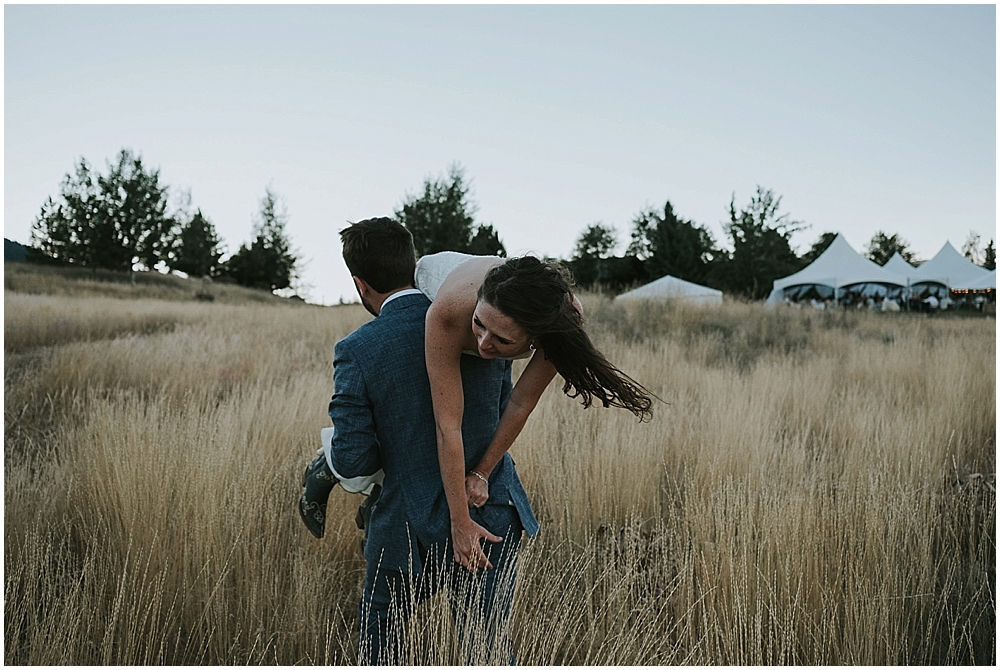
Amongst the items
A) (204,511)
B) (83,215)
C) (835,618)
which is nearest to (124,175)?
(83,215)

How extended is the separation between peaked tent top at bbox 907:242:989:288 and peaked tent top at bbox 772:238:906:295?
2.45 metres

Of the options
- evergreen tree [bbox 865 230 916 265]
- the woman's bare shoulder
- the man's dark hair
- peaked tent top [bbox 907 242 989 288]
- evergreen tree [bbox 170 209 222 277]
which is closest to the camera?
the woman's bare shoulder

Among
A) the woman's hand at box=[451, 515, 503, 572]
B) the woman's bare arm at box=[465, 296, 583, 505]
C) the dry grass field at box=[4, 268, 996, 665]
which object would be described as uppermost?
the woman's bare arm at box=[465, 296, 583, 505]

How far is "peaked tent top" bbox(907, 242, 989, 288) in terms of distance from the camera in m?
27.1

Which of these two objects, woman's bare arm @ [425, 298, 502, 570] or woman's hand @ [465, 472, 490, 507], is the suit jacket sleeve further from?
woman's hand @ [465, 472, 490, 507]

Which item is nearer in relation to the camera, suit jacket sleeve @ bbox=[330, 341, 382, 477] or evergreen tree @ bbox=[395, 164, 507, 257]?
suit jacket sleeve @ bbox=[330, 341, 382, 477]

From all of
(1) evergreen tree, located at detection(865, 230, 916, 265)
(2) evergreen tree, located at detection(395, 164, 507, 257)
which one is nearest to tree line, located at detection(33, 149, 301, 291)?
(2) evergreen tree, located at detection(395, 164, 507, 257)

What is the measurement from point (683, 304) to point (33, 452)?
997 cm

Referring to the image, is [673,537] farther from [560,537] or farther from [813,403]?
[813,403]

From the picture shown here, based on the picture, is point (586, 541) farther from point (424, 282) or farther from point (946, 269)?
point (946, 269)

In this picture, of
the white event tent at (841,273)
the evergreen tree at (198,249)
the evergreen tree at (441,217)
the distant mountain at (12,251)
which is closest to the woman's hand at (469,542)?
the distant mountain at (12,251)

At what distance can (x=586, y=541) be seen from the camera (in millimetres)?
3127

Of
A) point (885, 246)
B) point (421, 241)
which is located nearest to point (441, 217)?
point (421, 241)

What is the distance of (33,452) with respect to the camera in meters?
4.20
